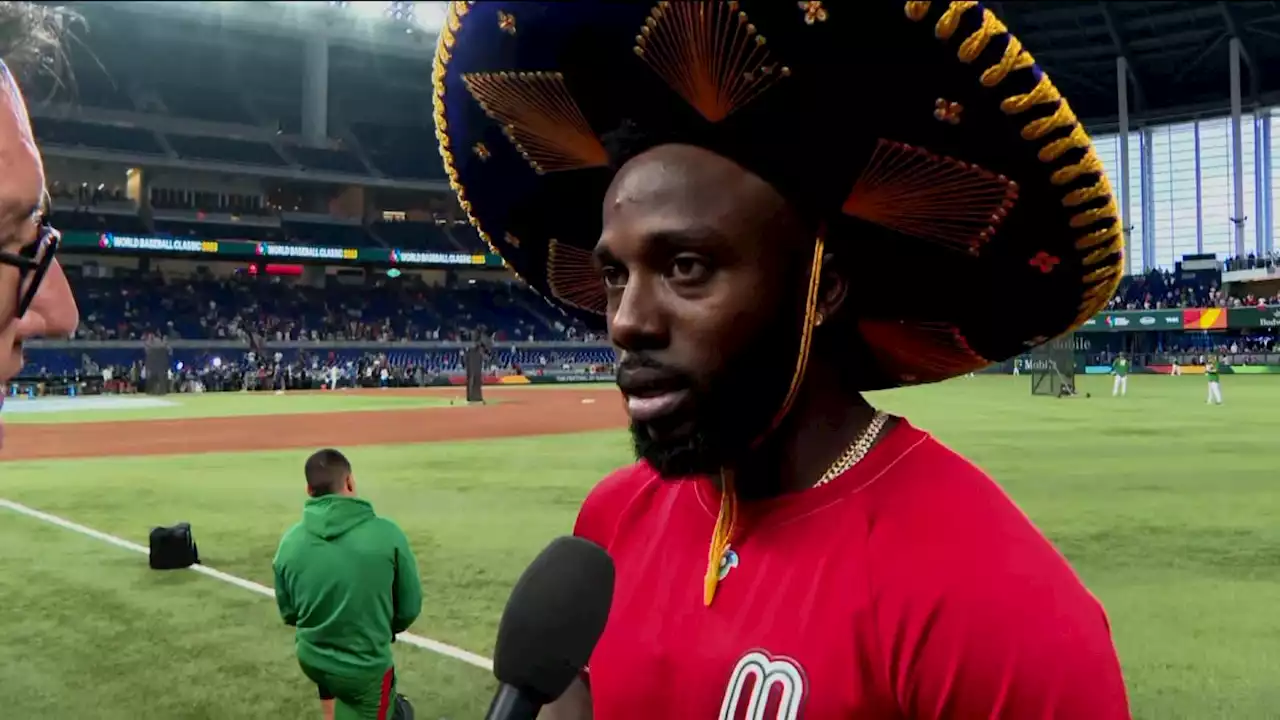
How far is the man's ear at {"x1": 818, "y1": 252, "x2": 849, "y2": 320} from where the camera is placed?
73.3 inches

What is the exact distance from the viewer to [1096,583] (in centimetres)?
736

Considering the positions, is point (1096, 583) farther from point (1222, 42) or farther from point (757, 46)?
point (1222, 42)

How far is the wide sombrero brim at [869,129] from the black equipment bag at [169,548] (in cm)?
745

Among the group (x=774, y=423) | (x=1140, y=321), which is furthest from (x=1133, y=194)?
(x=774, y=423)

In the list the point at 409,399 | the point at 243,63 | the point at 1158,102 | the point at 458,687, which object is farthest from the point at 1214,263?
the point at 458,687

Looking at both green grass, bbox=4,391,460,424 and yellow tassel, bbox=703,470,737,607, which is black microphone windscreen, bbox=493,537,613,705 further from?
green grass, bbox=4,391,460,424

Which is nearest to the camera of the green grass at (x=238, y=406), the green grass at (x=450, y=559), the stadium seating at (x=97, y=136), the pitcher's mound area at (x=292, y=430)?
the green grass at (x=450, y=559)

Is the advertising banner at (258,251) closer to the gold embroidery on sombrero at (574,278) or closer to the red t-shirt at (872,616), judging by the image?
the gold embroidery on sombrero at (574,278)

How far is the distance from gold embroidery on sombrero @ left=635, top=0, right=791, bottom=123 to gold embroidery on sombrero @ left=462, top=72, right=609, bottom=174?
28 centimetres

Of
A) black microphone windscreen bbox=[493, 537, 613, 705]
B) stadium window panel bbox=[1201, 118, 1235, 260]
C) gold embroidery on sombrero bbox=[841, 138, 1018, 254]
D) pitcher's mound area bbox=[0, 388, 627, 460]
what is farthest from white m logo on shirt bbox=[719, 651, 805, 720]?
stadium window panel bbox=[1201, 118, 1235, 260]

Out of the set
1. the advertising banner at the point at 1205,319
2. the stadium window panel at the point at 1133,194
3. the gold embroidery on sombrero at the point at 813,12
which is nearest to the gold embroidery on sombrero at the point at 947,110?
the gold embroidery on sombrero at the point at 813,12

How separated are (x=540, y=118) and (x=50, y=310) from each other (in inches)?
42.2

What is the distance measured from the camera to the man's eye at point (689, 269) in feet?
5.72

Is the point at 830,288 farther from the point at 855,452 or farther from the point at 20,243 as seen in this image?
the point at 20,243
